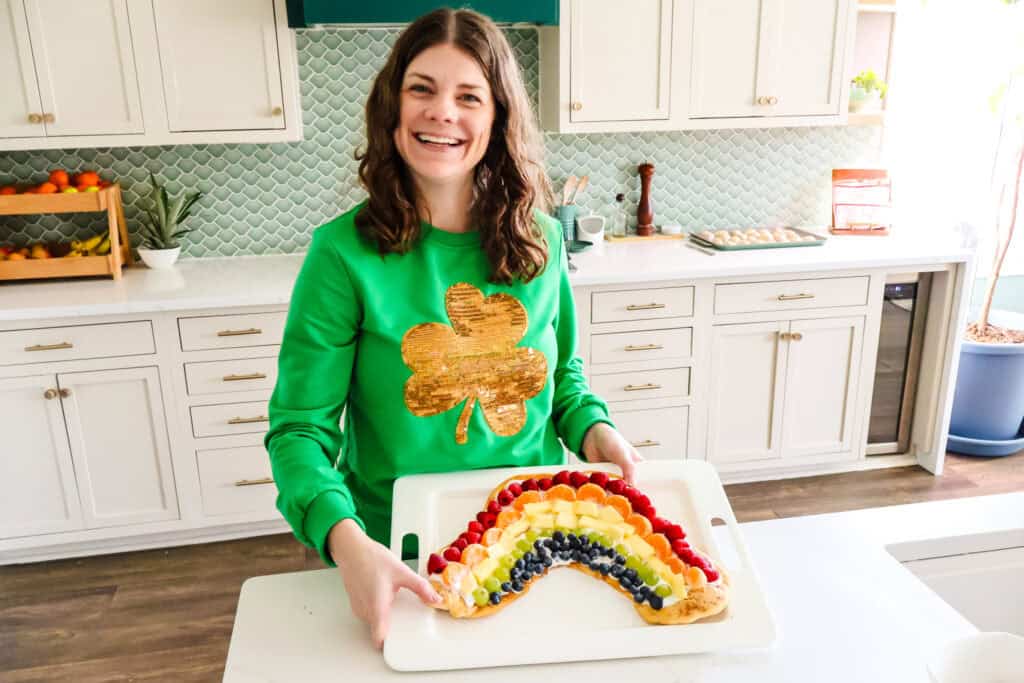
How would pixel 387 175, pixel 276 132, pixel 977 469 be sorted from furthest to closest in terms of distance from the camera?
1. pixel 977 469
2. pixel 276 132
3. pixel 387 175

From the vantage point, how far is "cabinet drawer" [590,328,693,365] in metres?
2.89

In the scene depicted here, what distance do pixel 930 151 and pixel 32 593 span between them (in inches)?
155

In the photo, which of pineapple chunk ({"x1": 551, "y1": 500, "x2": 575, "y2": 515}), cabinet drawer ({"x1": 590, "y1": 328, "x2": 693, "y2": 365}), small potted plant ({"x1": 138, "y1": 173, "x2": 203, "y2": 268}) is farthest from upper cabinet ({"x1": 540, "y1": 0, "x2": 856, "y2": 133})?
pineapple chunk ({"x1": 551, "y1": 500, "x2": 575, "y2": 515})

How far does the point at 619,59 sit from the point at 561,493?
86.0 inches

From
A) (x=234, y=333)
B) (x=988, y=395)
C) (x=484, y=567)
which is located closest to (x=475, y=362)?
(x=484, y=567)

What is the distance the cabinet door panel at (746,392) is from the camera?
9.86ft

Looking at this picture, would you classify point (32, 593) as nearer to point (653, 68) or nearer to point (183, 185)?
point (183, 185)

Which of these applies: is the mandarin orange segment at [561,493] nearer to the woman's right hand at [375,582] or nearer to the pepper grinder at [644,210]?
the woman's right hand at [375,582]

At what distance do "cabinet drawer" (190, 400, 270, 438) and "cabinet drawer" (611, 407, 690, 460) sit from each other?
1255 mm

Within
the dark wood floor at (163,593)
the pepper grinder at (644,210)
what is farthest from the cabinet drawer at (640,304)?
the dark wood floor at (163,593)

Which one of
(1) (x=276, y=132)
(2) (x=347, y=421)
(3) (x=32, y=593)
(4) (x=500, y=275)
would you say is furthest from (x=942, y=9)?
(3) (x=32, y=593)

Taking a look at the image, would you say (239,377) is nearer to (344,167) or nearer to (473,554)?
(344,167)

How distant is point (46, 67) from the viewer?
2607 mm

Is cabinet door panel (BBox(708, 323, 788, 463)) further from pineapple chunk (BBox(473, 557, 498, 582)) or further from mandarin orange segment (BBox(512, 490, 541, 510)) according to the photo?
pineapple chunk (BBox(473, 557, 498, 582))
